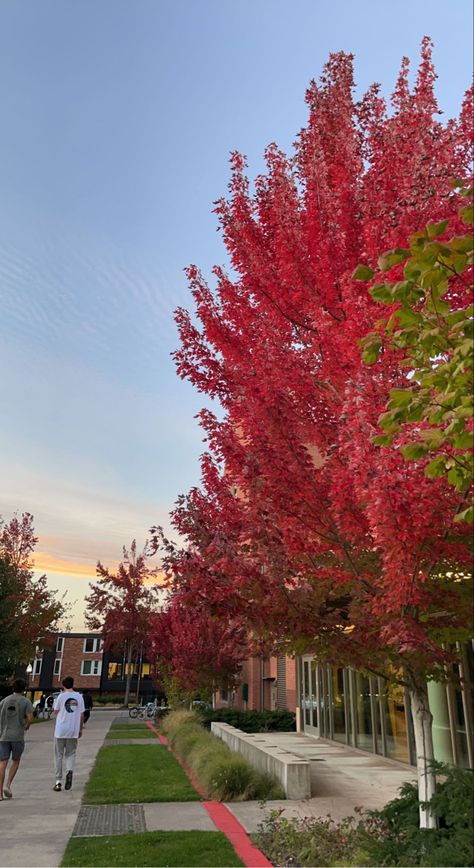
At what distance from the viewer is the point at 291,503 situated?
5.68 m

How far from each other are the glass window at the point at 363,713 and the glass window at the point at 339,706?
4.09ft

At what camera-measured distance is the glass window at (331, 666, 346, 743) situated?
18.6 m

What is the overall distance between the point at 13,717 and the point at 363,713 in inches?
408

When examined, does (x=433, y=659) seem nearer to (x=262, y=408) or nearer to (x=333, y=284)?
(x=262, y=408)

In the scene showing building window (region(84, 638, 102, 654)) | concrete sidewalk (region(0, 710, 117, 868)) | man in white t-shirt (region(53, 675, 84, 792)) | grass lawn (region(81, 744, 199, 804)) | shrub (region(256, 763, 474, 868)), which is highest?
building window (region(84, 638, 102, 654))

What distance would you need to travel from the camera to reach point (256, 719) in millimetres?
24891

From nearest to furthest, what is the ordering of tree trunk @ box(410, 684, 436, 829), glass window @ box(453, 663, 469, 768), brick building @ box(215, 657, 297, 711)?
tree trunk @ box(410, 684, 436, 829), glass window @ box(453, 663, 469, 768), brick building @ box(215, 657, 297, 711)

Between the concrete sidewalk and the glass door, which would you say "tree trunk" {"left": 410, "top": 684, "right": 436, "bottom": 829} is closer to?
the concrete sidewalk

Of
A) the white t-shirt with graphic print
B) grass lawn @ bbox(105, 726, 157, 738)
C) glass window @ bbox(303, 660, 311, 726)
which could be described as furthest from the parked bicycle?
the white t-shirt with graphic print

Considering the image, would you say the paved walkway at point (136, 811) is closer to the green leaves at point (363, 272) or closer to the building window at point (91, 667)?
the green leaves at point (363, 272)

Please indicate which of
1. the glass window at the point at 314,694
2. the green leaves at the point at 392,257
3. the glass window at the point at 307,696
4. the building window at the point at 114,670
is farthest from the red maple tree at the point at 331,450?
the building window at the point at 114,670

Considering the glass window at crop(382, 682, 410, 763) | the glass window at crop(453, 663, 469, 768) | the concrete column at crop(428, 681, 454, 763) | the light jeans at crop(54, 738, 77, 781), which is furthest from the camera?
the glass window at crop(382, 682, 410, 763)

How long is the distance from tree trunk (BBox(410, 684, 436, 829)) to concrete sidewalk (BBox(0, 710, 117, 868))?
3.82 m

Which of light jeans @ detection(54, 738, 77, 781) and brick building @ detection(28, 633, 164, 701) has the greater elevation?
brick building @ detection(28, 633, 164, 701)
